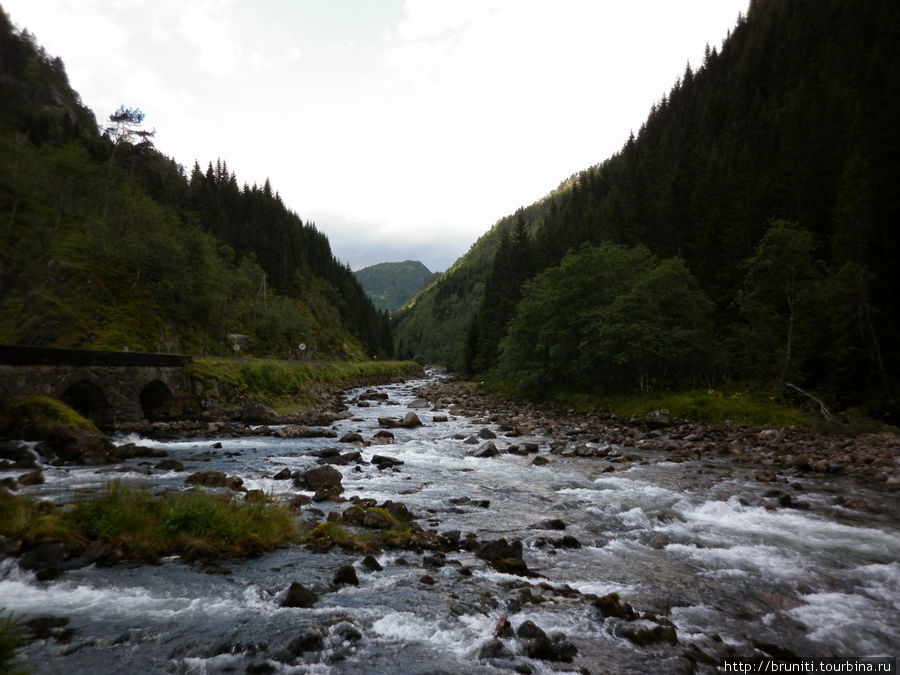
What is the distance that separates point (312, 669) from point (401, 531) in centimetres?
584

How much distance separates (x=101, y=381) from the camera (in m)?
27.4

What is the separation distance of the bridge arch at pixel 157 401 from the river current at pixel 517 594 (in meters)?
17.8

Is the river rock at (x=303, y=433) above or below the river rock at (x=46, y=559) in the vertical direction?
below

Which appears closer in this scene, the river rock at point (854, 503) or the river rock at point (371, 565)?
the river rock at point (371, 565)

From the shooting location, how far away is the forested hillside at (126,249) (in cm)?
4869

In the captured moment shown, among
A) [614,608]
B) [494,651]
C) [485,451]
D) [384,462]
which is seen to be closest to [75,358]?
[384,462]

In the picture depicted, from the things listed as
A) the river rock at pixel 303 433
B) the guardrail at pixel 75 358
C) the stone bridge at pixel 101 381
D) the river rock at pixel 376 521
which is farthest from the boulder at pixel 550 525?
the guardrail at pixel 75 358

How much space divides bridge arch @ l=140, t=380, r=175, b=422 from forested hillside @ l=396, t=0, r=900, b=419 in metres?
33.5

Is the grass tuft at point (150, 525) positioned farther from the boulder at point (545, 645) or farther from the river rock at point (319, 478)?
the boulder at point (545, 645)

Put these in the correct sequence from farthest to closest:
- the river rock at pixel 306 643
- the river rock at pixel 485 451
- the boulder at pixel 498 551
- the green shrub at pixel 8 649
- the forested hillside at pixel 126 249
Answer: the forested hillside at pixel 126 249
the river rock at pixel 485 451
the boulder at pixel 498 551
the river rock at pixel 306 643
the green shrub at pixel 8 649

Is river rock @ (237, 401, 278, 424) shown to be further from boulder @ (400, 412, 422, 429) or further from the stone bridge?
boulder @ (400, 412, 422, 429)

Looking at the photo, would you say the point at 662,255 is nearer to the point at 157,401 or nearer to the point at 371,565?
the point at 157,401

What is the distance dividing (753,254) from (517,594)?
50.2 meters

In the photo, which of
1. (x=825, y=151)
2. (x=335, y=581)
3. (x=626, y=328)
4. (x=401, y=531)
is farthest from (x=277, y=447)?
(x=825, y=151)
